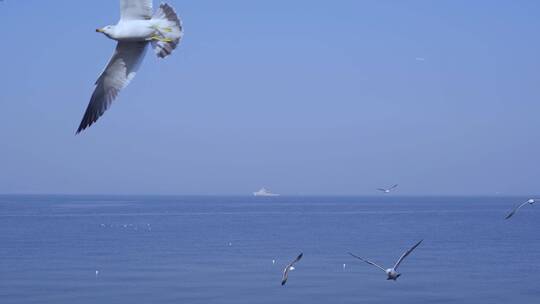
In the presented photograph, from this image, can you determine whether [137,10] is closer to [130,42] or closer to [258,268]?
[130,42]

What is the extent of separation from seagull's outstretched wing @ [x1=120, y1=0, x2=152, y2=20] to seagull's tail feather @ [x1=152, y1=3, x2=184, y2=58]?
0.56 feet

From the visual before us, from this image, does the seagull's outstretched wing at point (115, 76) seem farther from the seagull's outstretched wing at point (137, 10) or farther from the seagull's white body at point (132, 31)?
the seagull's white body at point (132, 31)

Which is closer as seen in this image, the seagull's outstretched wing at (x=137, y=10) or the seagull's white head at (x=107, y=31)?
the seagull's white head at (x=107, y=31)

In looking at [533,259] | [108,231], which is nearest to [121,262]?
[533,259]

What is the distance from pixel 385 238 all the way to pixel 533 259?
22330mm

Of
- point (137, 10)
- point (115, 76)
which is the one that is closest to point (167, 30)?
point (137, 10)

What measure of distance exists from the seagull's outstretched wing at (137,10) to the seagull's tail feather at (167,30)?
0.56ft

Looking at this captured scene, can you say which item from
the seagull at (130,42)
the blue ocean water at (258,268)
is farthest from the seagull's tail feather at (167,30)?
the blue ocean water at (258,268)

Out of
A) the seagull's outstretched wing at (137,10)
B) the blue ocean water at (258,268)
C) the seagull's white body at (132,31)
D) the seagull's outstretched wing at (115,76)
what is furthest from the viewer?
the blue ocean water at (258,268)

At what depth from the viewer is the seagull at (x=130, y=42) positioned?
7.50 metres

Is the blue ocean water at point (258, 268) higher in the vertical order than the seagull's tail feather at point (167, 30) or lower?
higher

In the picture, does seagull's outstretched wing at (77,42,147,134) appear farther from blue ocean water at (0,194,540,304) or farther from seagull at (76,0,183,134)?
blue ocean water at (0,194,540,304)

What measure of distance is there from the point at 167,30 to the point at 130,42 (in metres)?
0.50

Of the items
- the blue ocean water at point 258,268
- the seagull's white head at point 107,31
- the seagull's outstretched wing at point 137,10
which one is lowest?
the seagull's white head at point 107,31
